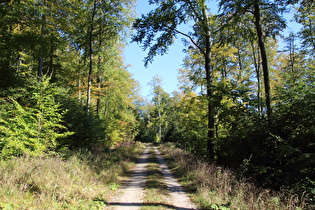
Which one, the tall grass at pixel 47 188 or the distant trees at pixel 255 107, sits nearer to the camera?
the tall grass at pixel 47 188

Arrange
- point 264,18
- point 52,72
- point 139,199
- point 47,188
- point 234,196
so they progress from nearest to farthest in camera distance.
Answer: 1. point 47,188
2. point 234,196
3. point 139,199
4. point 264,18
5. point 52,72

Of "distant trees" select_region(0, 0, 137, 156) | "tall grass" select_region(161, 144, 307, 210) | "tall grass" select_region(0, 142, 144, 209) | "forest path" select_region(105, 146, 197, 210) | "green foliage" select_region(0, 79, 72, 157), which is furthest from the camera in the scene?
"distant trees" select_region(0, 0, 137, 156)

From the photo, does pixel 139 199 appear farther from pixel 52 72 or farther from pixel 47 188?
pixel 52 72

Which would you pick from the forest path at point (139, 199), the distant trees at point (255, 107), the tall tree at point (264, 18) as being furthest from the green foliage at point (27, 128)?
the tall tree at point (264, 18)

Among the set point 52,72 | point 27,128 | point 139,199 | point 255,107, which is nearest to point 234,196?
point 139,199

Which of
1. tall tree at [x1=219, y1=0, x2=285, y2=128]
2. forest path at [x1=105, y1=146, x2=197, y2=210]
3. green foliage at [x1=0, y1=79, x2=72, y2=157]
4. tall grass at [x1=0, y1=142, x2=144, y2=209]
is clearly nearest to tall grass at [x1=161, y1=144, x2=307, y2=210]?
forest path at [x1=105, y1=146, x2=197, y2=210]

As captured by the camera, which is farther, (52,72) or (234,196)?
(52,72)

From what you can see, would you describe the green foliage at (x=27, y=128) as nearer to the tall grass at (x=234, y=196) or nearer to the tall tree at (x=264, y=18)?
the tall grass at (x=234, y=196)

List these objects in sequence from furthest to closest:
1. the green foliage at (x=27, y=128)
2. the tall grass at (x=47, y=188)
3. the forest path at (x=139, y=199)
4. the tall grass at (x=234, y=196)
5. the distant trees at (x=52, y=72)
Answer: the distant trees at (x=52, y=72)
the green foliage at (x=27, y=128)
the forest path at (x=139, y=199)
the tall grass at (x=234, y=196)
the tall grass at (x=47, y=188)

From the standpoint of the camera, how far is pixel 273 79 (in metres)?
21.8

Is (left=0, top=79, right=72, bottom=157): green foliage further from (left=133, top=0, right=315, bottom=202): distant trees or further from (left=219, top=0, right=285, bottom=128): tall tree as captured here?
(left=219, top=0, right=285, bottom=128): tall tree

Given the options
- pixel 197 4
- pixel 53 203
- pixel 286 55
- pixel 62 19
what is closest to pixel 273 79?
pixel 286 55

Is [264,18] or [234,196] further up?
[264,18]

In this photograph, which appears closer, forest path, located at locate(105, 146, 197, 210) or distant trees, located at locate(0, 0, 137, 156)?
forest path, located at locate(105, 146, 197, 210)
